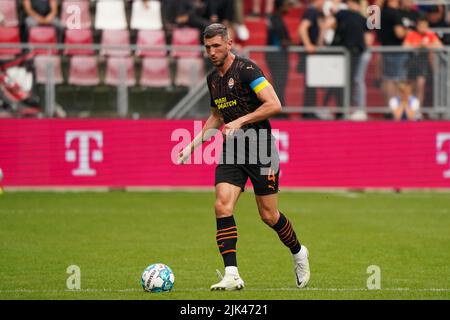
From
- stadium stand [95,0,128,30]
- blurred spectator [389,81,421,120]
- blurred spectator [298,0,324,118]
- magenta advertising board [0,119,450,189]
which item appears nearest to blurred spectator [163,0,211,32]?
stadium stand [95,0,128,30]

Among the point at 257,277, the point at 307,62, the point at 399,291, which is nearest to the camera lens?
the point at 399,291

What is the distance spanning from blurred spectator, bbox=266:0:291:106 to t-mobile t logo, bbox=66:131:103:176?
376 cm

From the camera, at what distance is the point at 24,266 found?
40.4 feet

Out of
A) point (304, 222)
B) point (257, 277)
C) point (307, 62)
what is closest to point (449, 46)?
point (307, 62)

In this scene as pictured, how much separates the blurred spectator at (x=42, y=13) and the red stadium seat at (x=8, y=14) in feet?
0.83

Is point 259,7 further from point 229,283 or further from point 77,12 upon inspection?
point 229,283

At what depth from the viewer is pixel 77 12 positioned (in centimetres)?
2331

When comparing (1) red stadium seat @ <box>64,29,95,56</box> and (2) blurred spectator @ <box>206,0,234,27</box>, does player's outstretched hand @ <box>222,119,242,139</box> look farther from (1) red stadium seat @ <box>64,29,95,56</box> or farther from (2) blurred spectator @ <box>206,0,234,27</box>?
(2) blurred spectator @ <box>206,0,234,27</box>

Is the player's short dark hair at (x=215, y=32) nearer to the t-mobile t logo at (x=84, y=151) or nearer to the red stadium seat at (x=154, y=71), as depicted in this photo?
the t-mobile t logo at (x=84, y=151)

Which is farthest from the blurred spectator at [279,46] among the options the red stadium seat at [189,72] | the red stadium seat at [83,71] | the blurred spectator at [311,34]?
the red stadium seat at [83,71]

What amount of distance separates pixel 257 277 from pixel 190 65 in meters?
11.5

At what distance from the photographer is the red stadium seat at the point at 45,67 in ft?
72.6

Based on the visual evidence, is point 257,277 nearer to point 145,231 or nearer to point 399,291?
point 399,291

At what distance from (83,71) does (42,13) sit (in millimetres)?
2328
